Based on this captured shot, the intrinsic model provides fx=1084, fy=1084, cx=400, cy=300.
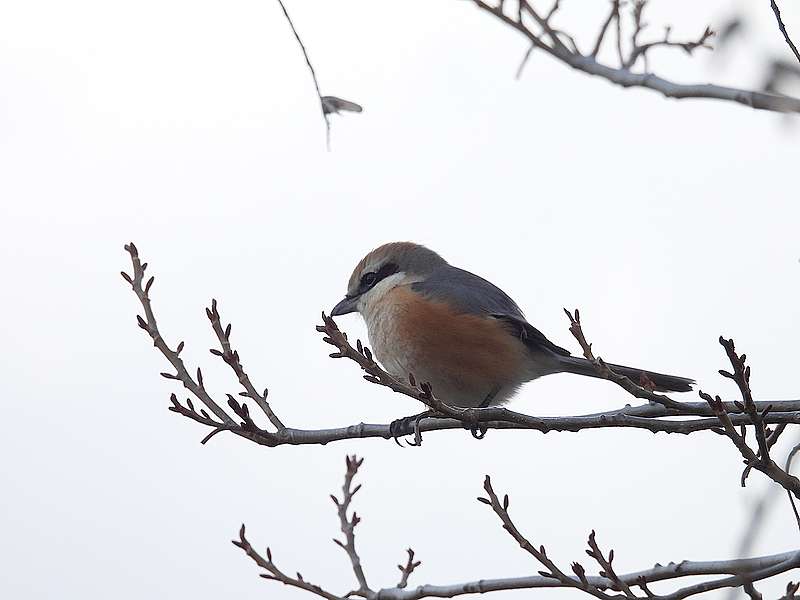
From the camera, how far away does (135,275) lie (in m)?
3.15

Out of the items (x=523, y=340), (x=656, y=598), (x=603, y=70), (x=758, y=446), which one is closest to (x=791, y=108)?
(x=603, y=70)

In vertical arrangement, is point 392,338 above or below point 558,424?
above

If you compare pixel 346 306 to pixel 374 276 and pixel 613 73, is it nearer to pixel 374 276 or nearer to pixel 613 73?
pixel 374 276

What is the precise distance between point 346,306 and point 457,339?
78 cm

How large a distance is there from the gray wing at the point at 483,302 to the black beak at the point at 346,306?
368 millimetres

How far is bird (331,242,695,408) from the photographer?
4.84 meters

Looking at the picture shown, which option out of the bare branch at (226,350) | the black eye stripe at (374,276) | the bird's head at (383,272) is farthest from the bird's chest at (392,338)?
the bare branch at (226,350)

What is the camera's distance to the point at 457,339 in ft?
16.0

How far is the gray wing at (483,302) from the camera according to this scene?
16.6 ft

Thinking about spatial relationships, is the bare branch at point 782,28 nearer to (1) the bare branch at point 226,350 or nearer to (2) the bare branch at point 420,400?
(2) the bare branch at point 420,400

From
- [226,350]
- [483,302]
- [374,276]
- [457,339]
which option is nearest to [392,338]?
[457,339]

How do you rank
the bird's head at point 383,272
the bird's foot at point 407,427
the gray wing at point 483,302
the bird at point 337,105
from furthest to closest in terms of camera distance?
the bird's head at point 383,272
the gray wing at point 483,302
the bird's foot at point 407,427
the bird at point 337,105

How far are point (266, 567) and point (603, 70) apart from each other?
159 cm

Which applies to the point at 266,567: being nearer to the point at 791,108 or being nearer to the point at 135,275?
the point at 135,275
